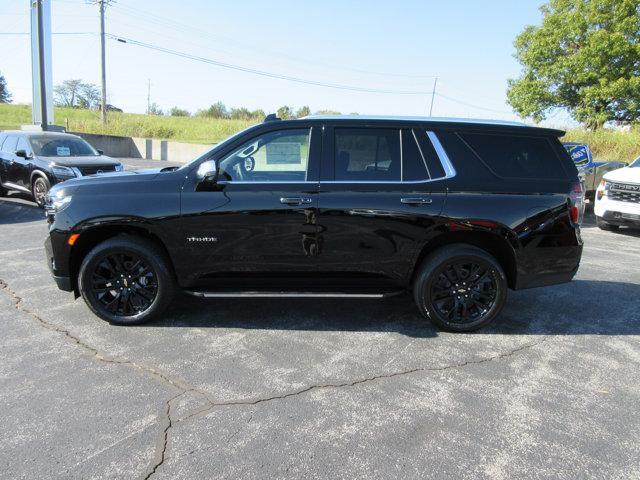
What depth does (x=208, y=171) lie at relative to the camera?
3.96 metres

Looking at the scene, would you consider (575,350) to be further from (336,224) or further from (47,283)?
(47,283)

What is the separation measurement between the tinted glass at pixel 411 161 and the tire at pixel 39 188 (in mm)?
8814

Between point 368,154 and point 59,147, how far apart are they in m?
9.60

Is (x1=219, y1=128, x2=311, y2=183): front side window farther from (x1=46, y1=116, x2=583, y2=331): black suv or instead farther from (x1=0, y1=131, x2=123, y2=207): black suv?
(x1=0, y1=131, x2=123, y2=207): black suv

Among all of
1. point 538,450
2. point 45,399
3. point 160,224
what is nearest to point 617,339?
point 538,450

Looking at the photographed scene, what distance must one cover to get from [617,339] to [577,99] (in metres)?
29.7

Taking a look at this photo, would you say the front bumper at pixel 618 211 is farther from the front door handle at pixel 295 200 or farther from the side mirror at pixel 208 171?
the side mirror at pixel 208 171

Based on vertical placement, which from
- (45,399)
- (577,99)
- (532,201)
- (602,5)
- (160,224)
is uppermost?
(602,5)

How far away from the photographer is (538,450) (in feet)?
8.77

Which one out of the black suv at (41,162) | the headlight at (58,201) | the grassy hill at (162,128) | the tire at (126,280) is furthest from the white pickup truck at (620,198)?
the grassy hill at (162,128)

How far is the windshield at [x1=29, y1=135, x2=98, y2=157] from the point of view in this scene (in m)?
10.7

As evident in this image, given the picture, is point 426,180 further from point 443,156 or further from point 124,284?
point 124,284

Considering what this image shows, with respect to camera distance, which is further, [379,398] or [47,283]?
[47,283]

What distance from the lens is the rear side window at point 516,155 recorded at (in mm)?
4246
